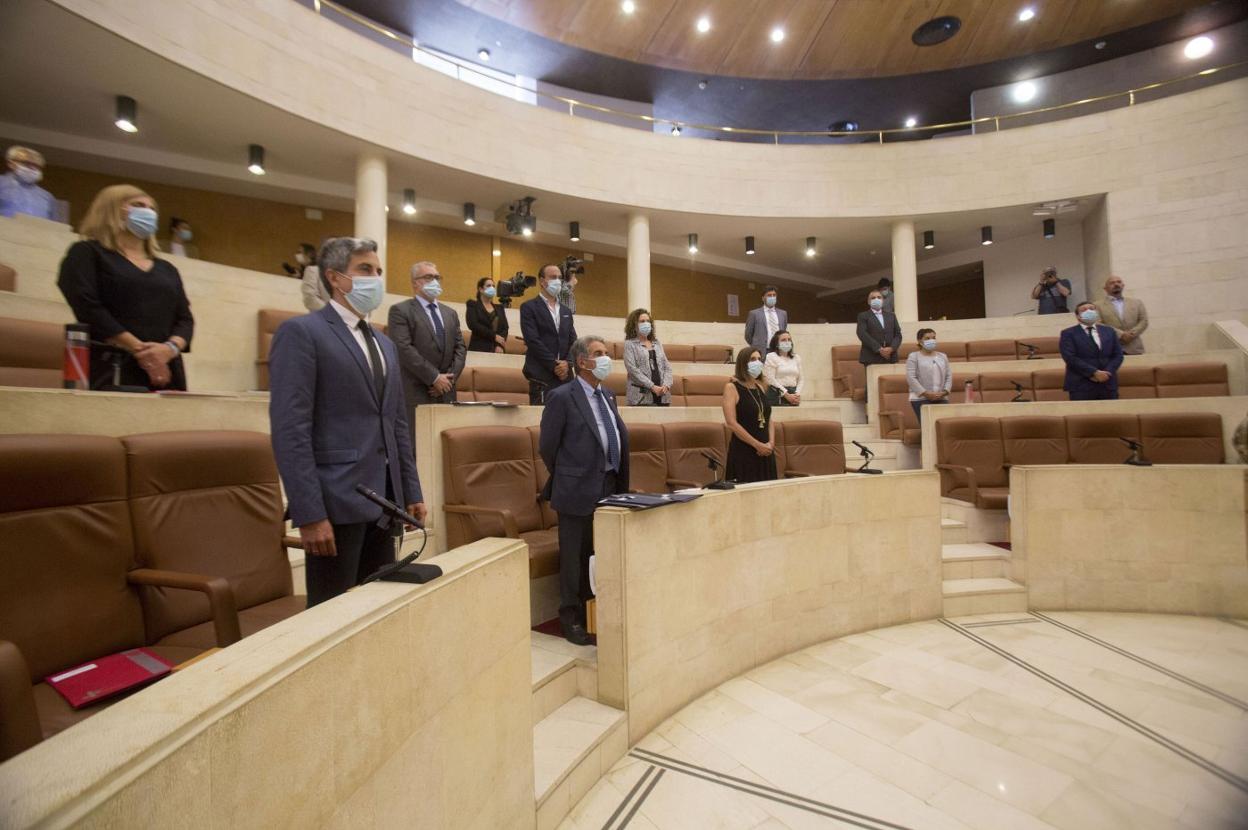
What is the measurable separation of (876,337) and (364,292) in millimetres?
6131

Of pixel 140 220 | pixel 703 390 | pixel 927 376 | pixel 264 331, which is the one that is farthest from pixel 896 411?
pixel 264 331

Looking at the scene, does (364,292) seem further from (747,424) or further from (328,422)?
(747,424)

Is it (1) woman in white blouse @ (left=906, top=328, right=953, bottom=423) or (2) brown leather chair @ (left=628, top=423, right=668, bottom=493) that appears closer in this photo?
(2) brown leather chair @ (left=628, top=423, right=668, bottom=493)

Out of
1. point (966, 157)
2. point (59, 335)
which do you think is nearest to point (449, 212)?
point (59, 335)

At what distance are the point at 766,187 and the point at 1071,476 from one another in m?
7.41

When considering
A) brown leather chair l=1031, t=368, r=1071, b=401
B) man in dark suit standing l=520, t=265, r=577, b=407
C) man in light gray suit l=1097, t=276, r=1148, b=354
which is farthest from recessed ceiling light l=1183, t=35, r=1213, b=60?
man in dark suit standing l=520, t=265, r=577, b=407

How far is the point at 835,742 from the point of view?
2.10 metres

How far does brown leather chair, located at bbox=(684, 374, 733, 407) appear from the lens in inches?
262

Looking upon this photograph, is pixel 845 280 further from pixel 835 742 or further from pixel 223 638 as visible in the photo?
pixel 223 638

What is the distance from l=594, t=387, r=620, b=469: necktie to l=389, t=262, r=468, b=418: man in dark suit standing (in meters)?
0.97

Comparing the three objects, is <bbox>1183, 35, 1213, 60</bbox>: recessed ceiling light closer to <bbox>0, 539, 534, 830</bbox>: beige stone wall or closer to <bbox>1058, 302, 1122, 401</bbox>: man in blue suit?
<bbox>1058, 302, 1122, 401</bbox>: man in blue suit

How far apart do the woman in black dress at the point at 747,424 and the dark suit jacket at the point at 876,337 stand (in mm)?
3746

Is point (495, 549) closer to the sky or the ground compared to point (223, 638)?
closer to the sky

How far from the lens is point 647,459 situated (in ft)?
11.6
